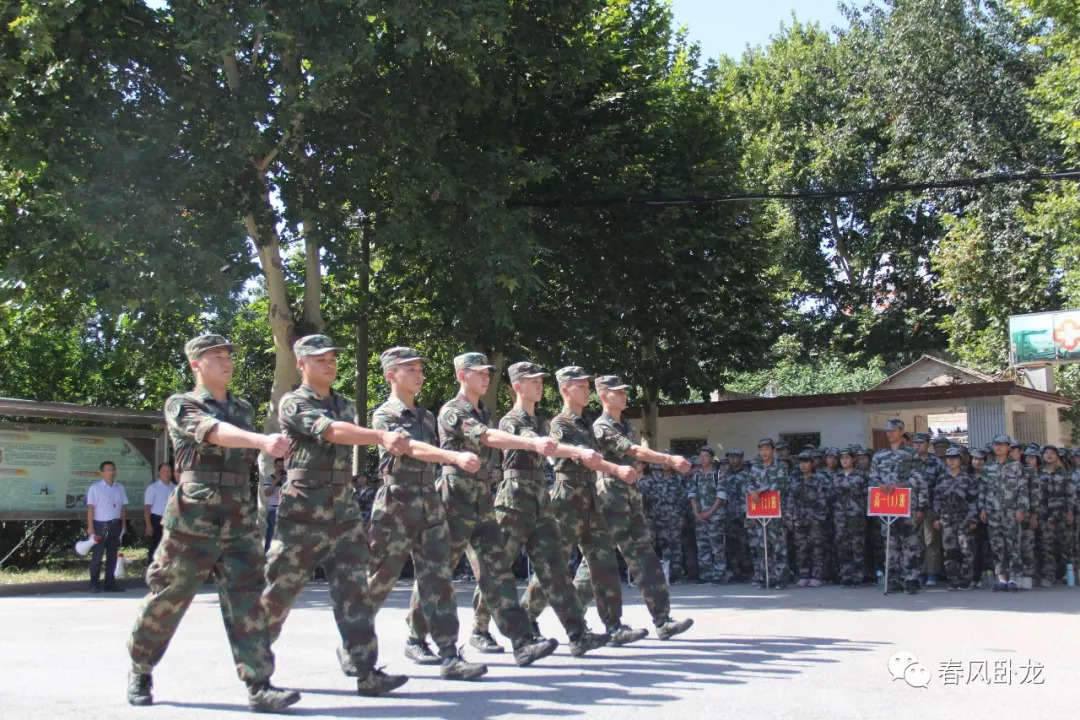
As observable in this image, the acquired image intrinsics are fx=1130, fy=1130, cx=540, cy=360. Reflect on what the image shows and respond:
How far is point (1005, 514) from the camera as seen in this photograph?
1395 centimetres

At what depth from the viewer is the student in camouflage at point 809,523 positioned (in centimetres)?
1498

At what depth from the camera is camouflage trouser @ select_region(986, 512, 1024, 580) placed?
45.5 feet

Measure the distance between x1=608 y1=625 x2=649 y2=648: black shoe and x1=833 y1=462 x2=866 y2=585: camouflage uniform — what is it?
6.58 meters

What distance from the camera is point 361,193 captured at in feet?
54.2

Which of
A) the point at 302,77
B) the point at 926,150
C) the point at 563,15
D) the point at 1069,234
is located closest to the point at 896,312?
the point at 926,150

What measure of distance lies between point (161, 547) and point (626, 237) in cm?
1532

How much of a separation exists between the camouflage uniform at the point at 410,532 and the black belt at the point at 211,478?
1.29 m

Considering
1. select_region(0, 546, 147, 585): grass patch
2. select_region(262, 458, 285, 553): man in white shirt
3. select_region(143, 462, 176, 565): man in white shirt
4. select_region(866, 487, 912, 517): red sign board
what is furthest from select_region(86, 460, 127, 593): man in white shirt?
select_region(866, 487, 912, 517): red sign board

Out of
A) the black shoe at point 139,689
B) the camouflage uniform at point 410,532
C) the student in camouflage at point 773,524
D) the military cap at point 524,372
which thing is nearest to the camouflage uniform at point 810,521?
the student in camouflage at point 773,524

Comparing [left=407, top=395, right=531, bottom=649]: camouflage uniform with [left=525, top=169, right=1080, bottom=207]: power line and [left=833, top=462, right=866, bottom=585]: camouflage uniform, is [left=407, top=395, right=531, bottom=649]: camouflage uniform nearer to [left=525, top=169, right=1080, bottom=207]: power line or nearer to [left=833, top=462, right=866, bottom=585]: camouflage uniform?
[left=833, top=462, right=866, bottom=585]: camouflage uniform

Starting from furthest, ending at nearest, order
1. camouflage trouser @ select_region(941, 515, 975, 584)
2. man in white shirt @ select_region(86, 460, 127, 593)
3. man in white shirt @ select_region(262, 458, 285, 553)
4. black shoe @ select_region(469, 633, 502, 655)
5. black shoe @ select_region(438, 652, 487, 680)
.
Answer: man in white shirt @ select_region(86, 460, 127, 593)
man in white shirt @ select_region(262, 458, 285, 553)
camouflage trouser @ select_region(941, 515, 975, 584)
black shoe @ select_region(469, 633, 502, 655)
black shoe @ select_region(438, 652, 487, 680)

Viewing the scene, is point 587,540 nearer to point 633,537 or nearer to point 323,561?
point 633,537

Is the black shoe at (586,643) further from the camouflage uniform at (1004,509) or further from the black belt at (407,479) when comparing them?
the camouflage uniform at (1004,509)

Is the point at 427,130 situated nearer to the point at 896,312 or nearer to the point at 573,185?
the point at 573,185
